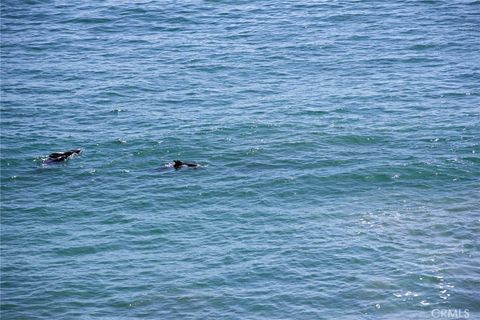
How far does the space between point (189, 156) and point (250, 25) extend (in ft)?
88.0

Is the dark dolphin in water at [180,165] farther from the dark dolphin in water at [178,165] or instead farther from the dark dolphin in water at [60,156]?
the dark dolphin in water at [60,156]

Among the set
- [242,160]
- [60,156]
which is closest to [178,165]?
[242,160]

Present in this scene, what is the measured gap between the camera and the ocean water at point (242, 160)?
39500mm

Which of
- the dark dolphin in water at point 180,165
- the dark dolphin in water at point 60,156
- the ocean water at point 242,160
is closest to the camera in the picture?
the ocean water at point 242,160

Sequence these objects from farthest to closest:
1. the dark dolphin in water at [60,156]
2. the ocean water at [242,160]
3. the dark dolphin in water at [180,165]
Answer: the dark dolphin in water at [60,156] < the dark dolphin in water at [180,165] < the ocean water at [242,160]

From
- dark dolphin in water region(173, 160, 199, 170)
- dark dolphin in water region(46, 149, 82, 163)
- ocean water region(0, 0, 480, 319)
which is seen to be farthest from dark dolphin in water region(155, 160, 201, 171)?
dark dolphin in water region(46, 149, 82, 163)

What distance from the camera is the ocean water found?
130 ft

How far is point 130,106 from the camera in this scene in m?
61.7

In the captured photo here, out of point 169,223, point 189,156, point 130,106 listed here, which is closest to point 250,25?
point 130,106

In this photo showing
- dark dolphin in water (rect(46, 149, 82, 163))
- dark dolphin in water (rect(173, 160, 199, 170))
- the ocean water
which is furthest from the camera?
dark dolphin in water (rect(46, 149, 82, 163))

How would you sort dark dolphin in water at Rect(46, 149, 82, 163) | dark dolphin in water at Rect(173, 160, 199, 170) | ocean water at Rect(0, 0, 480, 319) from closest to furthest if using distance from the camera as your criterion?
ocean water at Rect(0, 0, 480, 319) → dark dolphin in water at Rect(173, 160, 199, 170) → dark dolphin in water at Rect(46, 149, 82, 163)

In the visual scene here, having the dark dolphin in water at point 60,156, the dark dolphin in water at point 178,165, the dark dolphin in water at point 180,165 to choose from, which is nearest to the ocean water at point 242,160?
the dark dolphin in water at point 60,156

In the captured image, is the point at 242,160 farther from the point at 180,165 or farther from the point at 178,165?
the point at 178,165

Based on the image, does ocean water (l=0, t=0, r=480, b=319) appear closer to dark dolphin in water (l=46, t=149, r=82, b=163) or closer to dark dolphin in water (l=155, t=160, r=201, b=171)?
dark dolphin in water (l=46, t=149, r=82, b=163)
